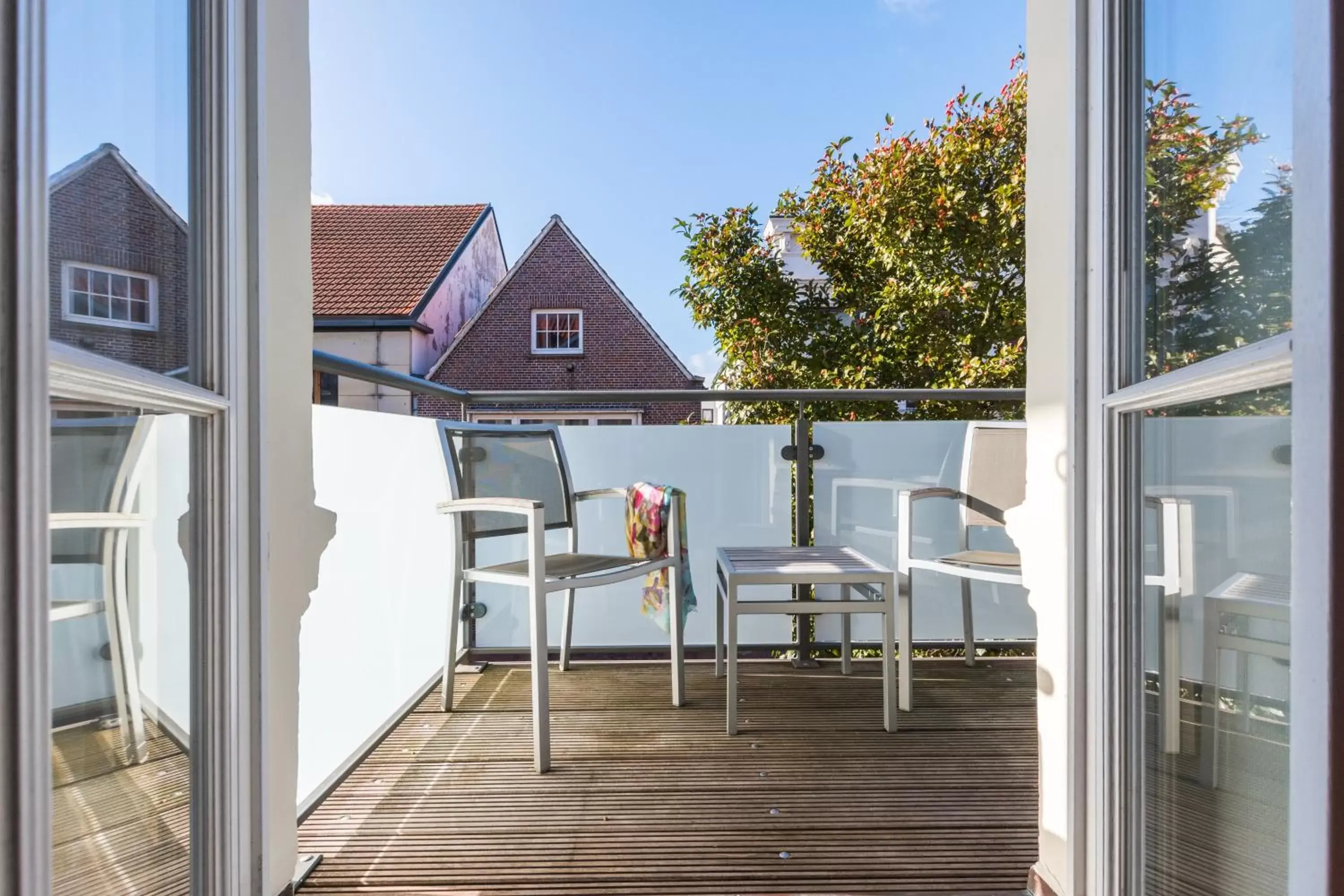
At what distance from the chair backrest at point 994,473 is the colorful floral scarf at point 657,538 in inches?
41.0

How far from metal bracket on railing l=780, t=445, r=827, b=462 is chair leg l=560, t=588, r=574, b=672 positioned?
3.04ft

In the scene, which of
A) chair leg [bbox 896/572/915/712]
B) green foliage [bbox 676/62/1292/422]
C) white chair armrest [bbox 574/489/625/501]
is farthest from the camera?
green foliage [bbox 676/62/1292/422]

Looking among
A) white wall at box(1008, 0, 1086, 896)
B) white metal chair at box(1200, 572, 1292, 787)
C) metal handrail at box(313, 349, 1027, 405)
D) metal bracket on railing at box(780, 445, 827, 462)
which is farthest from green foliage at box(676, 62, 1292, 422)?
white metal chair at box(1200, 572, 1292, 787)

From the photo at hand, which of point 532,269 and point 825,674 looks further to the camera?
point 532,269

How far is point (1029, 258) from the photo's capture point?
1.29 meters

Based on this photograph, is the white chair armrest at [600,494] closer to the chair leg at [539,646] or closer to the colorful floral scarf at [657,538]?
the colorful floral scarf at [657,538]

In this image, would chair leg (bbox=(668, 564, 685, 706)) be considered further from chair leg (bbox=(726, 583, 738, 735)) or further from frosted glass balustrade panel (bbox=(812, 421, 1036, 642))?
frosted glass balustrade panel (bbox=(812, 421, 1036, 642))

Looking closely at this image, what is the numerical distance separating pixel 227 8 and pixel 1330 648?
1464mm

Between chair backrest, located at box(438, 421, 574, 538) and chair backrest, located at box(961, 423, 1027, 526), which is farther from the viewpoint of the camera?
chair backrest, located at box(961, 423, 1027, 526)

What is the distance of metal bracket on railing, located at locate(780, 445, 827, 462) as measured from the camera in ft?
9.13

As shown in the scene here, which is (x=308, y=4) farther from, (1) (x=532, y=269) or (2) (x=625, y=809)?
(1) (x=532, y=269)

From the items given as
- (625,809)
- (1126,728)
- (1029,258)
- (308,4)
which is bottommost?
(625,809)

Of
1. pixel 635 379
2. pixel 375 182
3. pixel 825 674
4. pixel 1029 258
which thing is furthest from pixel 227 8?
pixel 375 182

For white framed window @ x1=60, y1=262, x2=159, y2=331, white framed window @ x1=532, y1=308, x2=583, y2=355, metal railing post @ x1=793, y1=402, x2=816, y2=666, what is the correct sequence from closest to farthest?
white framed window @ x1=60, y1=262, x2=159, y2=331 < metal railing post @ x1=793, y1=402, x2=816, y2=666 < white framed window @ x1=532, y1=308, x2=583, y2=355
